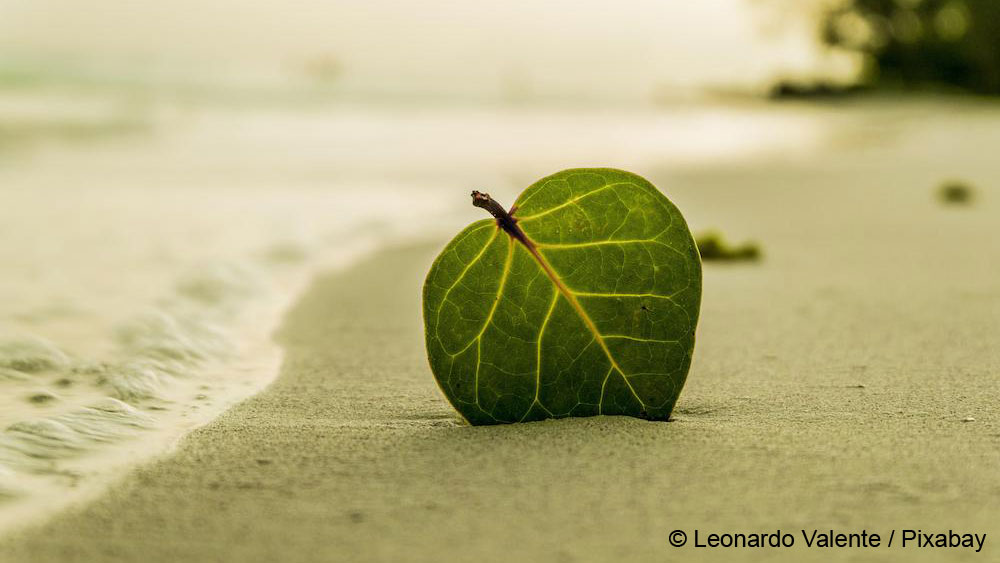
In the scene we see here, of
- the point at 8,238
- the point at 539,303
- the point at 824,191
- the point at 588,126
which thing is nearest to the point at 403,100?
the point at 588,126

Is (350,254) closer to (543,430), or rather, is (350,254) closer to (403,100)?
(543,430)

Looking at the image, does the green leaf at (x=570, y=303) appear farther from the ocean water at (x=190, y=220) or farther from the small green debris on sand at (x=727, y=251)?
the small green debris on sand at (x=727, y=251)

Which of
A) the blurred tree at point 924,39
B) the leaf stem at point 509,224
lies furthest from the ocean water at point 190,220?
the blurred tree at point 924,39

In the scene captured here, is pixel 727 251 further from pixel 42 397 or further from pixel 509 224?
pixel 42 397

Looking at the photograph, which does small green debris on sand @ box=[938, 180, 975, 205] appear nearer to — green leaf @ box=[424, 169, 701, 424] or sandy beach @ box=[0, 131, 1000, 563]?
→ sandy beach @ box=[0, 131, 1000, 563]

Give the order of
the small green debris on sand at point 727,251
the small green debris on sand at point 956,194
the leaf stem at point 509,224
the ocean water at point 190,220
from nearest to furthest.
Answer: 1. the leaf stem at point 509,224
2. the ocean water at point 190,220
3. the small green debris on sand at point 727,251
4. the small green debris on sand at point 956,194
